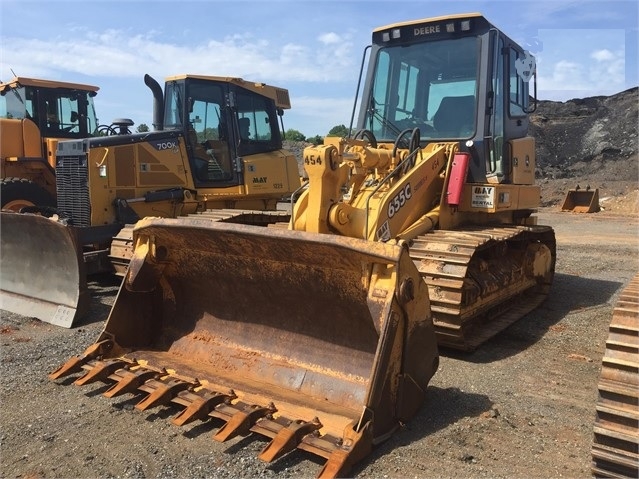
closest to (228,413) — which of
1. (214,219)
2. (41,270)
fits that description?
(214,219)

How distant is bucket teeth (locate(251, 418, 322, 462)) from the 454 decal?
7.66 ft

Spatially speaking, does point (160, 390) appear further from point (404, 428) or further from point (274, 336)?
point (404, 428)

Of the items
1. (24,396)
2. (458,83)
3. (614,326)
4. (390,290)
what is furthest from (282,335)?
(458,83)

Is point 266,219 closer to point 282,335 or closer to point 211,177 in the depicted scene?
point 211,177

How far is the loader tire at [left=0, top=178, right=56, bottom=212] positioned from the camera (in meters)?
9.78

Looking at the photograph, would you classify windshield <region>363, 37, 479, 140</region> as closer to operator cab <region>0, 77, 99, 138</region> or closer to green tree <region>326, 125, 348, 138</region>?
green tree <region>326, 125, 348, 138</region>

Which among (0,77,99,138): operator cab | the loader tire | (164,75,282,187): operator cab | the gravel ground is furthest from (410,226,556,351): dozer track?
(0,77,99,138): operator cab

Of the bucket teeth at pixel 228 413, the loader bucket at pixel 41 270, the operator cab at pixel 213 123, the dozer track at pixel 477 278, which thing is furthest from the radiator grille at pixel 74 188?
the dozer track at pixel 477 278

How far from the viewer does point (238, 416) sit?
11.1 ft

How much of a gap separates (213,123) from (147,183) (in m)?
1.49

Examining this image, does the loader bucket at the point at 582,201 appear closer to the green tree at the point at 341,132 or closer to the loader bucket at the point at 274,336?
the green tree at the point at 341,132

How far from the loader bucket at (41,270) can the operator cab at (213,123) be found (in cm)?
286

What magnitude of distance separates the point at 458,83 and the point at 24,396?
4.95m

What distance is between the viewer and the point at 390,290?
11.3 ft
